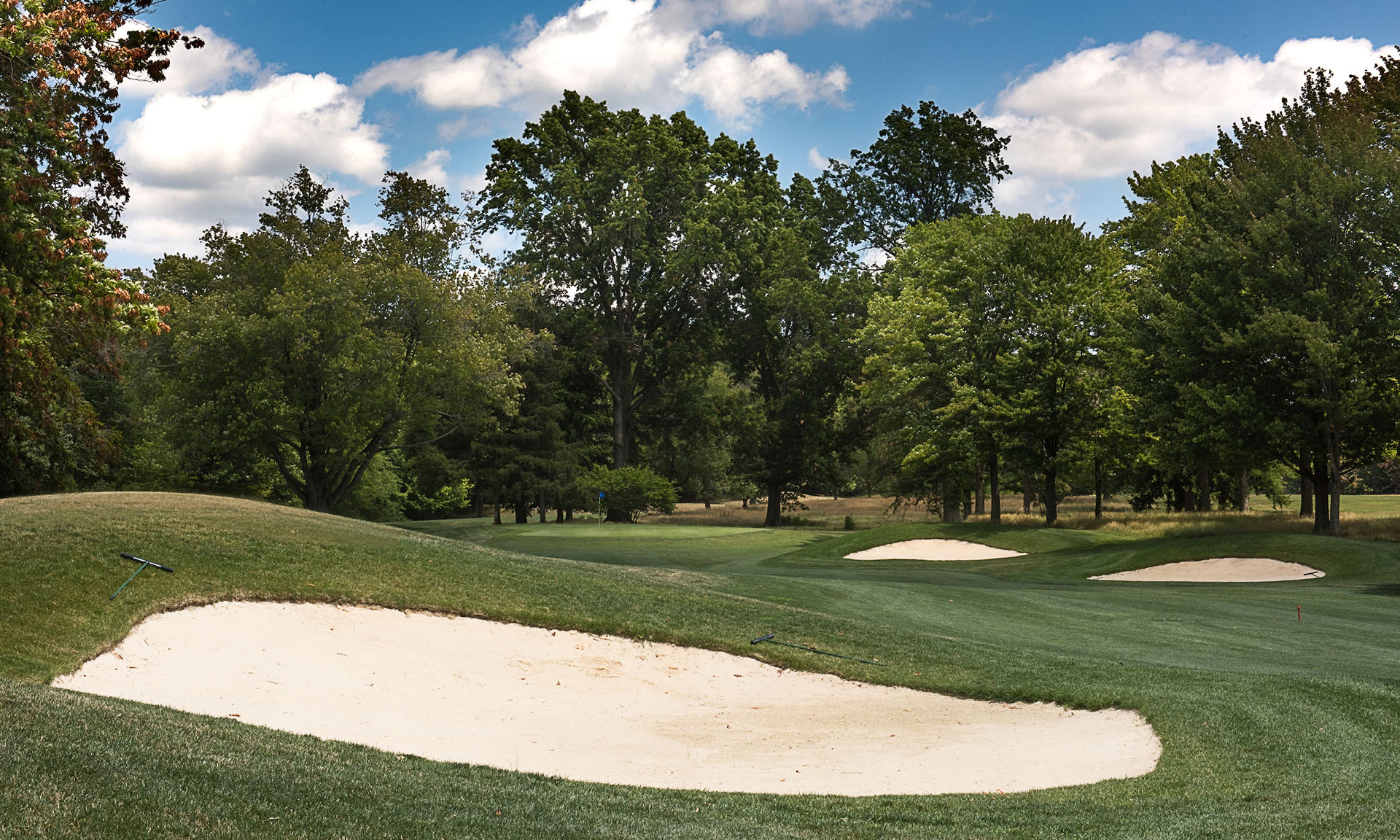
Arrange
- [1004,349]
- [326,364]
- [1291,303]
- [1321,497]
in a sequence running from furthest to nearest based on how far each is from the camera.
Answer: [1004,349] < [326,364] < [1321,497] < [1291,303]

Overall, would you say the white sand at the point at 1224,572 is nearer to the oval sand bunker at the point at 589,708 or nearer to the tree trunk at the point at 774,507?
the oval sand bunker at the point at 589,708

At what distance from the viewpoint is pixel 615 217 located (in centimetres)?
4691

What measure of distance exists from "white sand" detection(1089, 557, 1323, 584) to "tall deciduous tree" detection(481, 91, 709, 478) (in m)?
26.4

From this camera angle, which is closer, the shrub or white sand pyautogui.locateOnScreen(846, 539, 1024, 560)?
white sand pyautogui.locateOnScreen(846, 539, 1024, 560)

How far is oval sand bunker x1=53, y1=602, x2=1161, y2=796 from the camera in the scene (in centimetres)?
900

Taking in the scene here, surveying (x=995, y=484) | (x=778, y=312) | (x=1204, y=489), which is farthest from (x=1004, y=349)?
(x=778, y=312)

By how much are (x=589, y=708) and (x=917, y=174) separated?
47639 millimetres

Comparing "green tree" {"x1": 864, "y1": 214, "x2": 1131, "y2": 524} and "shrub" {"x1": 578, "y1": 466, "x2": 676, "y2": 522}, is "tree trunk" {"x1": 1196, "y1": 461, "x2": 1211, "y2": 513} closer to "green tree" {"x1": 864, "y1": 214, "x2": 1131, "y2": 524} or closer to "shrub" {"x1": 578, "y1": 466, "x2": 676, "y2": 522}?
"green tree" {"x1": 864, "y1": 214, "x2": 1131, "y2": 524}

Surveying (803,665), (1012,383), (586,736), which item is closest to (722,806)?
(586,736)

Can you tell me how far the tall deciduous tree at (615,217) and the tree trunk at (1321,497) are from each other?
27481 millimetres

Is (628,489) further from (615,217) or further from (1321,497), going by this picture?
(1321,497)

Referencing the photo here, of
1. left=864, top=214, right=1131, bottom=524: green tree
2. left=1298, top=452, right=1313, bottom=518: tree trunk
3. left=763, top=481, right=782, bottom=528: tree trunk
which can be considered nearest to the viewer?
left=1298, top=452, right=1313, bottom=518: tree trunk

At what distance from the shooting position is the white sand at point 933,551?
33.2m

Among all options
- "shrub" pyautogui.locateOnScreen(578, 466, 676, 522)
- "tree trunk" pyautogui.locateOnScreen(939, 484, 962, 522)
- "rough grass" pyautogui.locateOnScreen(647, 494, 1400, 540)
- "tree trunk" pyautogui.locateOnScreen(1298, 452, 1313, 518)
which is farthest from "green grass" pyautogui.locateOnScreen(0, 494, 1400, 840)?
"shrub" pyautogui.locateOnScreen(578, 466, 676, 522)
